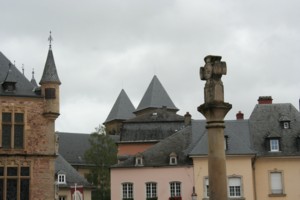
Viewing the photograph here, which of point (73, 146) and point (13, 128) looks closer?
point (13, 128)

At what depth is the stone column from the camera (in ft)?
45.5

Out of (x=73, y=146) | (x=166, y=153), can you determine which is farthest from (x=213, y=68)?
(x=73, y=146)

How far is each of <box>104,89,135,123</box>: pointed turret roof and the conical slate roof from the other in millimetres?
69211

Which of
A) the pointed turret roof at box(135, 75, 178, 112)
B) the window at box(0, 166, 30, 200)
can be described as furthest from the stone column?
the pointed turret roof at box(135, 75, 178, 112)

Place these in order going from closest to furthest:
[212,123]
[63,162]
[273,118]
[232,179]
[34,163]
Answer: [212,123] → [34,163] → [232,179] → [273,118] → [63,162]

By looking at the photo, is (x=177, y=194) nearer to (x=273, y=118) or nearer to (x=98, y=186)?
(x=273, y=118)

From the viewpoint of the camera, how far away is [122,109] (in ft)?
367

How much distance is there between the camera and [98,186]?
247 feet

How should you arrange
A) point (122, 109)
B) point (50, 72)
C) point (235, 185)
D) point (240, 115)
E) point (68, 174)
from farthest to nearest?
point (122, 109), point (68, 174), point (240, 115), point (235, 185), point (50, 72)

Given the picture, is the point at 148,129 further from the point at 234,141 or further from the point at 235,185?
the point at 235,185

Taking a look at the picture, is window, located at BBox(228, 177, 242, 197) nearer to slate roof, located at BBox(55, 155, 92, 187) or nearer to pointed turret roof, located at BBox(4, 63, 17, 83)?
slate roof, located at BBox(55, 155, 92, 187)

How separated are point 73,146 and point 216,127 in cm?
8249

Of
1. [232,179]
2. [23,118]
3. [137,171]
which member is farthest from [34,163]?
[232,179]

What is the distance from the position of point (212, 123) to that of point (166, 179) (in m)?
34.0
